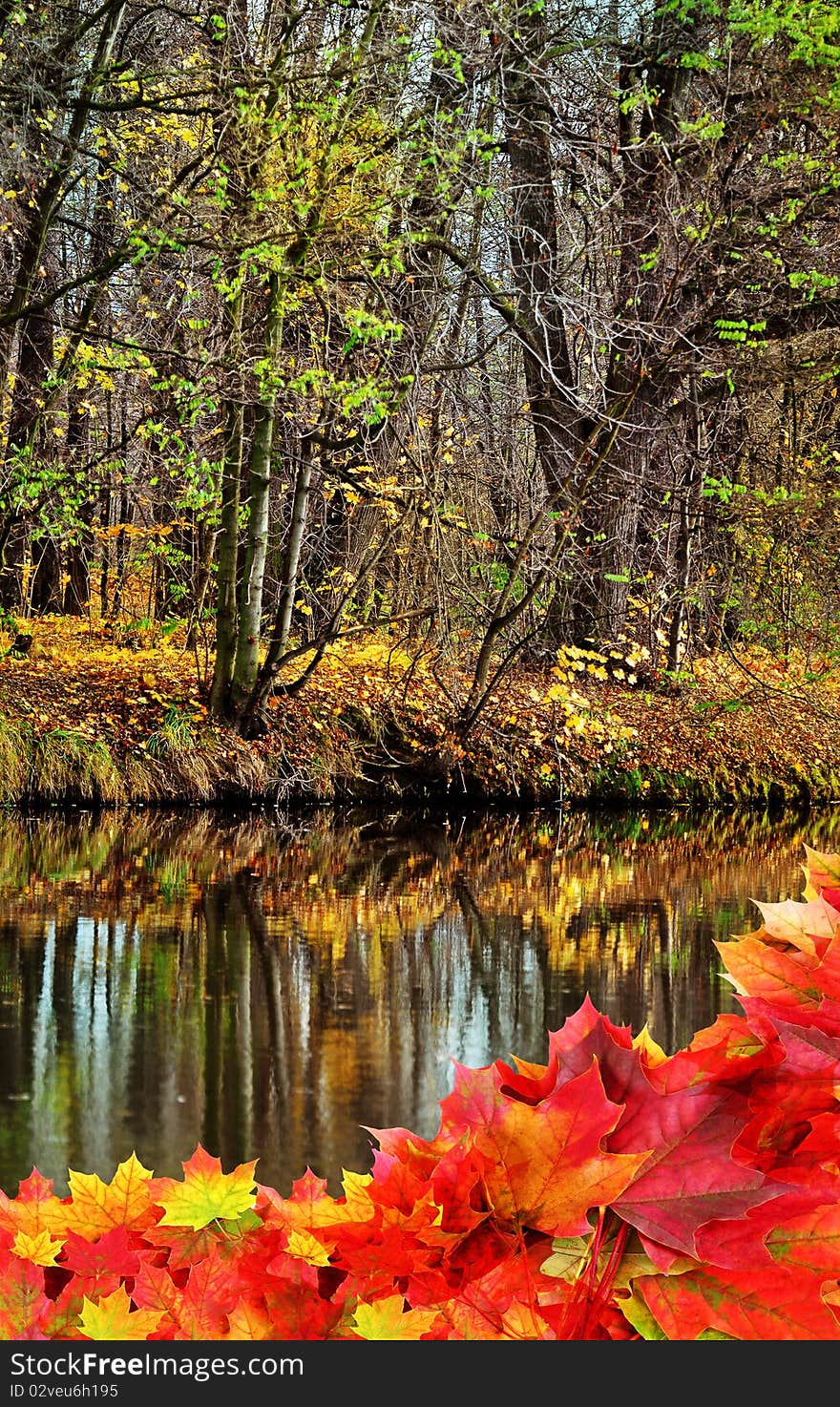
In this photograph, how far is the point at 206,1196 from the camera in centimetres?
110

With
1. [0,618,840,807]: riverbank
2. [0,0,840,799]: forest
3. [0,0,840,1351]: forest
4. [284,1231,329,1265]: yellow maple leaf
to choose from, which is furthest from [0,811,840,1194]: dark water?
[284,1231,329,1265]: yellow maple leaf

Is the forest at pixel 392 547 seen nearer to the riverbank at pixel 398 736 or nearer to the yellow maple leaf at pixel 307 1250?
the riverbank at pixel 398 736

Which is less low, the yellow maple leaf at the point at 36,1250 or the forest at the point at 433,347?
the forest at the point at 433,347

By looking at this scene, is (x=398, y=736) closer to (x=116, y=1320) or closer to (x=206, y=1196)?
(x=206, y=1196)

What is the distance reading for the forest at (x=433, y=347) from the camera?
10.4 m

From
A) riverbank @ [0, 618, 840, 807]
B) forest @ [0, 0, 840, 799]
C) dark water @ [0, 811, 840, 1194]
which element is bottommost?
dark water @ [0, 811, 840, 1194]

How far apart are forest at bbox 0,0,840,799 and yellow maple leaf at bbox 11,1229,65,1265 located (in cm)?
916

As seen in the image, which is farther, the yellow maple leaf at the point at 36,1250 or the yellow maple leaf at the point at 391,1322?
the yellow maple leaf at the point at 36,1250

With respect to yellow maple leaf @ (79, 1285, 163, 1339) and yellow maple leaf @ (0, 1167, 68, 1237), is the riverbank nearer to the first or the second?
yellow maple leaf @ (0, 1167, 68, 1237)

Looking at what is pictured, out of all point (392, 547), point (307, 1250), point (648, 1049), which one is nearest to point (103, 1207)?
point (307, 1250)

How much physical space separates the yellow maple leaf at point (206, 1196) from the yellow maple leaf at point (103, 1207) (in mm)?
31

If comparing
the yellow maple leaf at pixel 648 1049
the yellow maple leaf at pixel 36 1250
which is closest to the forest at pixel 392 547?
the yellow maple leaf at pixel 648 1049

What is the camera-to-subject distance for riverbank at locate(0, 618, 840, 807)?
12.4 meters

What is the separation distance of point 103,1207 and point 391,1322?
0.40m
